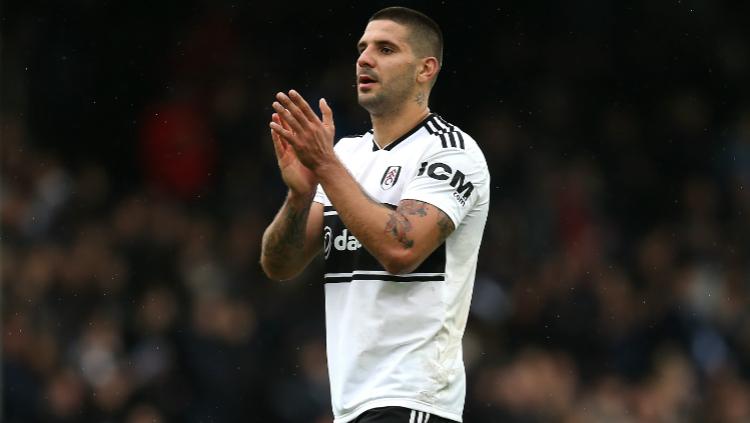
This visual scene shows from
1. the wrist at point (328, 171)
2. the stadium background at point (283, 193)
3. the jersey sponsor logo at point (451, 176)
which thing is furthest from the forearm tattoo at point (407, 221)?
the stadium background at point (283, 193)

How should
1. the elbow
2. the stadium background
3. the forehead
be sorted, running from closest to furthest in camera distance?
the elbow
the forehead
the stadium background

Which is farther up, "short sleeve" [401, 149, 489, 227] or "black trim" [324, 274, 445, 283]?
"short sleeve" [401, 149, 489, 227]

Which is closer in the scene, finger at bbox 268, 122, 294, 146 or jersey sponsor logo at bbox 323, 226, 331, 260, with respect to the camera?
finger at bbox 268, 122, 294, 146

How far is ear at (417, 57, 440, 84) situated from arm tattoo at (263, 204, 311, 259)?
2.23 feet

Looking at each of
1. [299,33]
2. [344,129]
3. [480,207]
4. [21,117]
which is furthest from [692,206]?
[480,207]

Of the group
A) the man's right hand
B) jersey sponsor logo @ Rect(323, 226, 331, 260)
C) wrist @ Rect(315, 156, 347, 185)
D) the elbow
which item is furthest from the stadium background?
wrist @ Rect(315, 156, 347, 185)

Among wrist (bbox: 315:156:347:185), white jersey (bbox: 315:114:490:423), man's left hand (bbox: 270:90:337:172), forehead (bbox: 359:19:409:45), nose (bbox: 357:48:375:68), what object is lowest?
white jersey (bbox: 315:114:490:423)

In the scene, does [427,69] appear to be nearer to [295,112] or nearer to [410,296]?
[295,112]

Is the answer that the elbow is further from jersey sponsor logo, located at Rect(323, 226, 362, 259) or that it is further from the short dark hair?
the short dark hair

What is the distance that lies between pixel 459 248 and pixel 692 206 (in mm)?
8204

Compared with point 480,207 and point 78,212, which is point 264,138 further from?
point 480,207

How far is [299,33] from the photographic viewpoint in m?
14.1

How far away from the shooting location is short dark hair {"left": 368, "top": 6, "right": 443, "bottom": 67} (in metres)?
5.59

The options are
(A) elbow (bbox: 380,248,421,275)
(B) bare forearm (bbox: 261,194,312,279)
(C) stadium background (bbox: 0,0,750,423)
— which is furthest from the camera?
(C) stadium background (bbox: 0,0,750,423)
